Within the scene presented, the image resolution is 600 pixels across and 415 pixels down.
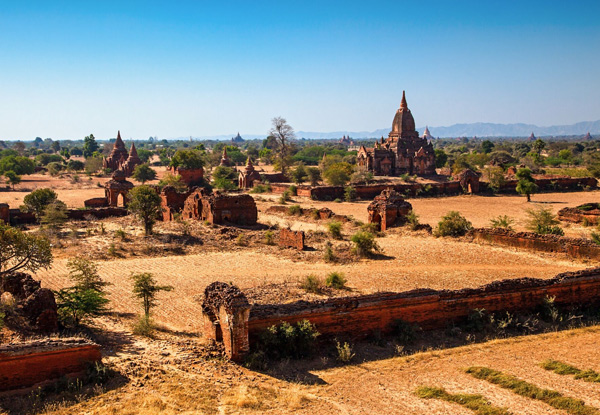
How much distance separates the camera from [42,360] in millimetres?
8461

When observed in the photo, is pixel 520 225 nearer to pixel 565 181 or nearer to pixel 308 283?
pixel 308 283

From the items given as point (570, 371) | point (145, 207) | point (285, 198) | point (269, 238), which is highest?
point (145, 207)

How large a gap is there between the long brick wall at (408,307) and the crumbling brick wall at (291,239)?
363 inches

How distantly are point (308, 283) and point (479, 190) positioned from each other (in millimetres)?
32323

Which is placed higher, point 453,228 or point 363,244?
point 453,228

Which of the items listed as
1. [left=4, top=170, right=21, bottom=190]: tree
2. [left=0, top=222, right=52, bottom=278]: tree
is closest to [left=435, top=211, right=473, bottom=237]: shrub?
[left=0, top=222, right=52, bottom=278]: tree

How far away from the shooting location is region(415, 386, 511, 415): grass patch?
775 centimetres

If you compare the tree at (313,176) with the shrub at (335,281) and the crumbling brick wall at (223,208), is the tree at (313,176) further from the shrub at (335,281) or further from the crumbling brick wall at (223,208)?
the shrub at (335,281)

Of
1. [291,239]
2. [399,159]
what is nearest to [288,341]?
[291,239]

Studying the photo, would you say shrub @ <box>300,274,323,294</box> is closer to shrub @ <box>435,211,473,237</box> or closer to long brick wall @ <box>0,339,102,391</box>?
long brick wall @ <box>0,339,102,391</box>

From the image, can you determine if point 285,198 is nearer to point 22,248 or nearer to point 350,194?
point 350,194

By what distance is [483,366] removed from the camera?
9.52 meters

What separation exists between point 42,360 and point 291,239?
42.5 feet

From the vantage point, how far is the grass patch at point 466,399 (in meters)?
7.75
